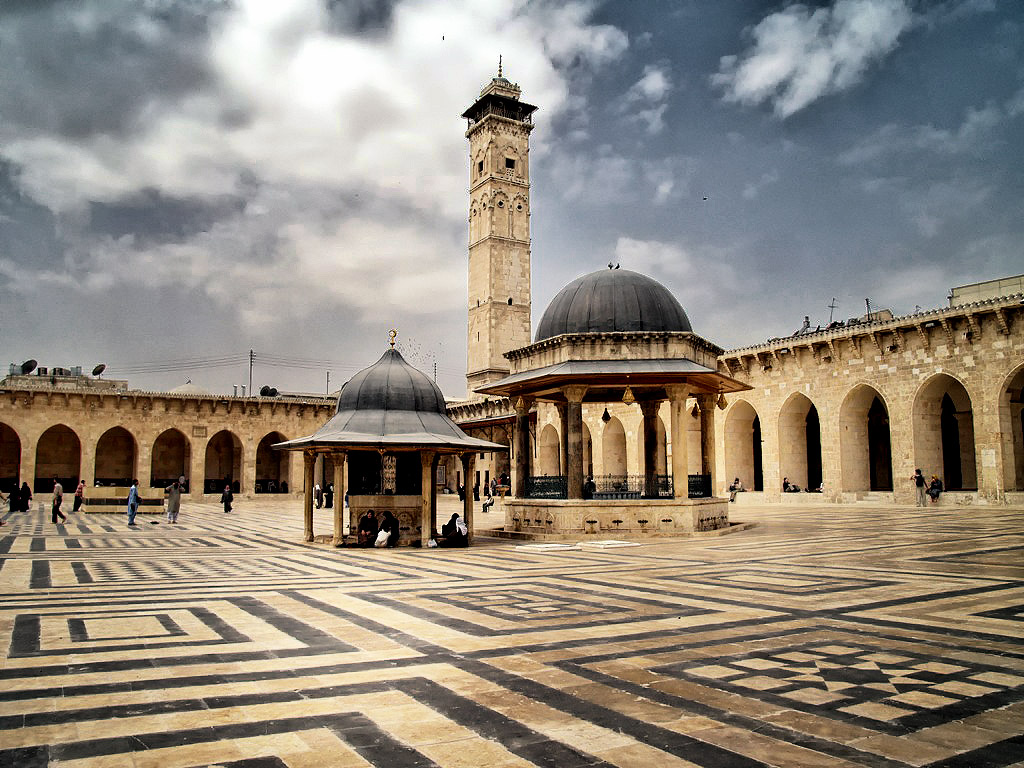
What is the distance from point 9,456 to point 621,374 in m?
38.5

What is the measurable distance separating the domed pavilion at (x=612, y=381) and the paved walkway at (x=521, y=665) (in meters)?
5.42

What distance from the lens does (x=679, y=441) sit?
16.4 metres

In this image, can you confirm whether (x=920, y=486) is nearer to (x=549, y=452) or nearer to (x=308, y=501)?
(x=308, y=501)

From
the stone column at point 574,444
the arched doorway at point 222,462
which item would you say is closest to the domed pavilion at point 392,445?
the stone column at point 574,444

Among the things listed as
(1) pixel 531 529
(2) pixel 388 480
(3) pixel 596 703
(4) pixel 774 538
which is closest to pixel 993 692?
(3) pixel 596 703

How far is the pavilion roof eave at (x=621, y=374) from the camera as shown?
15.8 meters

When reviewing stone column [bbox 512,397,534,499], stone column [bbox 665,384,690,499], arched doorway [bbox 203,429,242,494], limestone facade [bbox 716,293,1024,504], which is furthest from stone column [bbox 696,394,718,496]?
arched doorway [bbox 203,429,242,494]

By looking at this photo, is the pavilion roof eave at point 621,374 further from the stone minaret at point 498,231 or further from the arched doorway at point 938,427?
the stone minaret at point 498,231

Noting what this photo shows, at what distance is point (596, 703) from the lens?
14.2ft

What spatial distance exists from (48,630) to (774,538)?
12755 millimetres

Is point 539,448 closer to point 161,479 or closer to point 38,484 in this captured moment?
point 161,479

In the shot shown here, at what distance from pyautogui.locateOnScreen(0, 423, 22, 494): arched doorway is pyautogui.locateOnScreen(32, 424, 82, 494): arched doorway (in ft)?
3.21

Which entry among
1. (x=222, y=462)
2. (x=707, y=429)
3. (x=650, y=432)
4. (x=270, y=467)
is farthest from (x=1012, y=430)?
(x=222, y=462)

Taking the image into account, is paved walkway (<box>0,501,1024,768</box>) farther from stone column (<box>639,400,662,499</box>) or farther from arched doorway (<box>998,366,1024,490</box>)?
arched doorway (<box>998,366,1024,490</box>)
